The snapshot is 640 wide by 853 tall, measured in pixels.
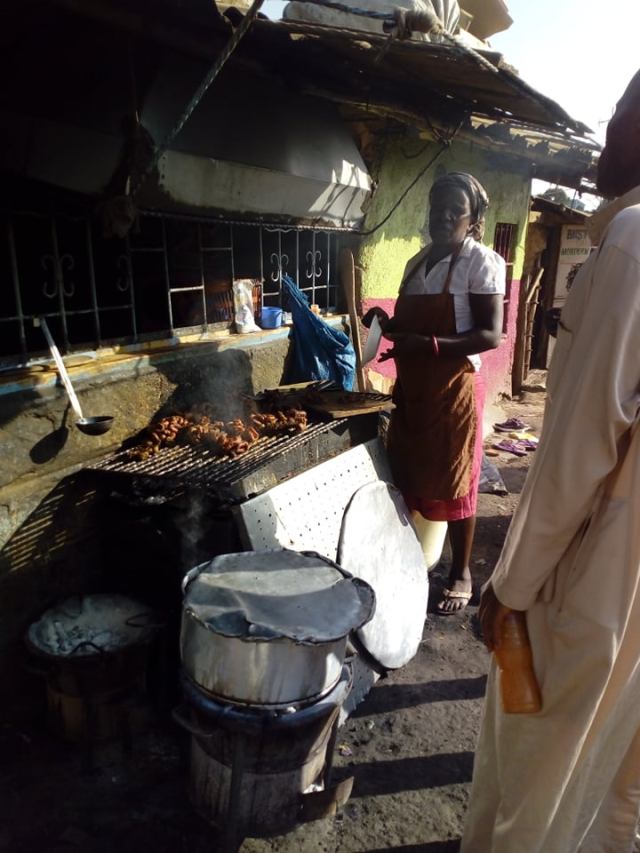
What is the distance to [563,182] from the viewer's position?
34.0ft

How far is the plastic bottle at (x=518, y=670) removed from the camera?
187 cm

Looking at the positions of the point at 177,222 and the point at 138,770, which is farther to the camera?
the point at 177,222

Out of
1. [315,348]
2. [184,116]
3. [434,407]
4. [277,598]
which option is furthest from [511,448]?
[184,116]

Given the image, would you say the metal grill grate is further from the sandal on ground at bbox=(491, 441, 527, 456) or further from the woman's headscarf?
the sandal on ground at bbox=(491, 441, 527, 456)

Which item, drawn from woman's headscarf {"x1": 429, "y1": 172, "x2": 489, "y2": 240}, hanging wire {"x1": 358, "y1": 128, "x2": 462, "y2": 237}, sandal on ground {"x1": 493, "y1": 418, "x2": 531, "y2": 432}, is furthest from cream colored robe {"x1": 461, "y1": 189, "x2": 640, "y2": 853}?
sandal on ground {"x1": 493, "y1": 418, "x2": 531, "y2": 432}

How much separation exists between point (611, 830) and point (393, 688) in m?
1.51

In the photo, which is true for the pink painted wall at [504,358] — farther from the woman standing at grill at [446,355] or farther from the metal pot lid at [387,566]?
the metal pot lid at [387,566]

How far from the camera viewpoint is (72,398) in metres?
3.29

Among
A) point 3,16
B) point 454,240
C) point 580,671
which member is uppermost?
point 3,16

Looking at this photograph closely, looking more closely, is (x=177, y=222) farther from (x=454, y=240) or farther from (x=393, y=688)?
(x=393, y=688)

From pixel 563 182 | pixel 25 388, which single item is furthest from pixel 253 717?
pixel 563 182

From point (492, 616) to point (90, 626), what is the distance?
2.29 meters

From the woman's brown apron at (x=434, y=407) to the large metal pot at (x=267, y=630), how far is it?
5.52 ft

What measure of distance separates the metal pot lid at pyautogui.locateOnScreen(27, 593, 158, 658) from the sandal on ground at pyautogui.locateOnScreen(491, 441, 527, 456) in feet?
19.6
